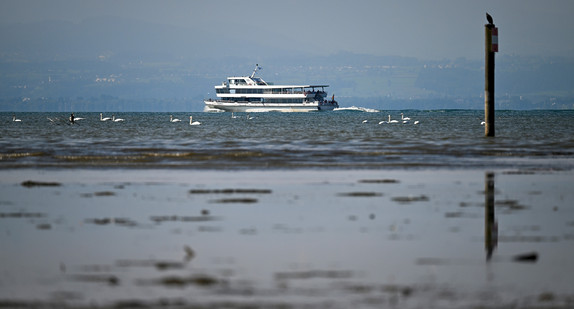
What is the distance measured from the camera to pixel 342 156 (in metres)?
30.6

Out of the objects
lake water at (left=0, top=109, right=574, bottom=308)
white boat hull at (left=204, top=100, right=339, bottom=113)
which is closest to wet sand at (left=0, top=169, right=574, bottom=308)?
lake water at (left=0, top=109, right=574, bottom=308)

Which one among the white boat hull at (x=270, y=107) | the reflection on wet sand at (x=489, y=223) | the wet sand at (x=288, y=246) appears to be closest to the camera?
the wet sand at (x=288, y=246)

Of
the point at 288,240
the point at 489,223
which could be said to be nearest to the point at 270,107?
the point at 489,223

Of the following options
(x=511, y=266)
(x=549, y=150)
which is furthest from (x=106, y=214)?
(x=549, y=150)

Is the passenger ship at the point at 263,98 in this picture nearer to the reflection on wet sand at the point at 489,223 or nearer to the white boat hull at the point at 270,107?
the white boat hull at the point at 270,107

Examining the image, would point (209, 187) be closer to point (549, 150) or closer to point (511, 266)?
point (511, 266)

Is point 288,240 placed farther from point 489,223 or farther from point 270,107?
point 270,107

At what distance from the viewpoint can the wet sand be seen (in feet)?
25.8

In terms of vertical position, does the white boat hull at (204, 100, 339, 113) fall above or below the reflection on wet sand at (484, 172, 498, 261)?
above

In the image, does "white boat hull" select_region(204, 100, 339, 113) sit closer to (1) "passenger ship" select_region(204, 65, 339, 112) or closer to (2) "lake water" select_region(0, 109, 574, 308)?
(1) "passenger ship" select_region(204, 65, 339, 112)

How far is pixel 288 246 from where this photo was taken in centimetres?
1046

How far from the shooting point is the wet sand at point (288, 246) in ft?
25.8

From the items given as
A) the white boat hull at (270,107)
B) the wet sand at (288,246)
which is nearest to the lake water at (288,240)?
the wet sand at (288,246)

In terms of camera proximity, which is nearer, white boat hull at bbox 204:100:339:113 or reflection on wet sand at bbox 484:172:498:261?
reflection on wet sand at bbox 484:172:498:261
